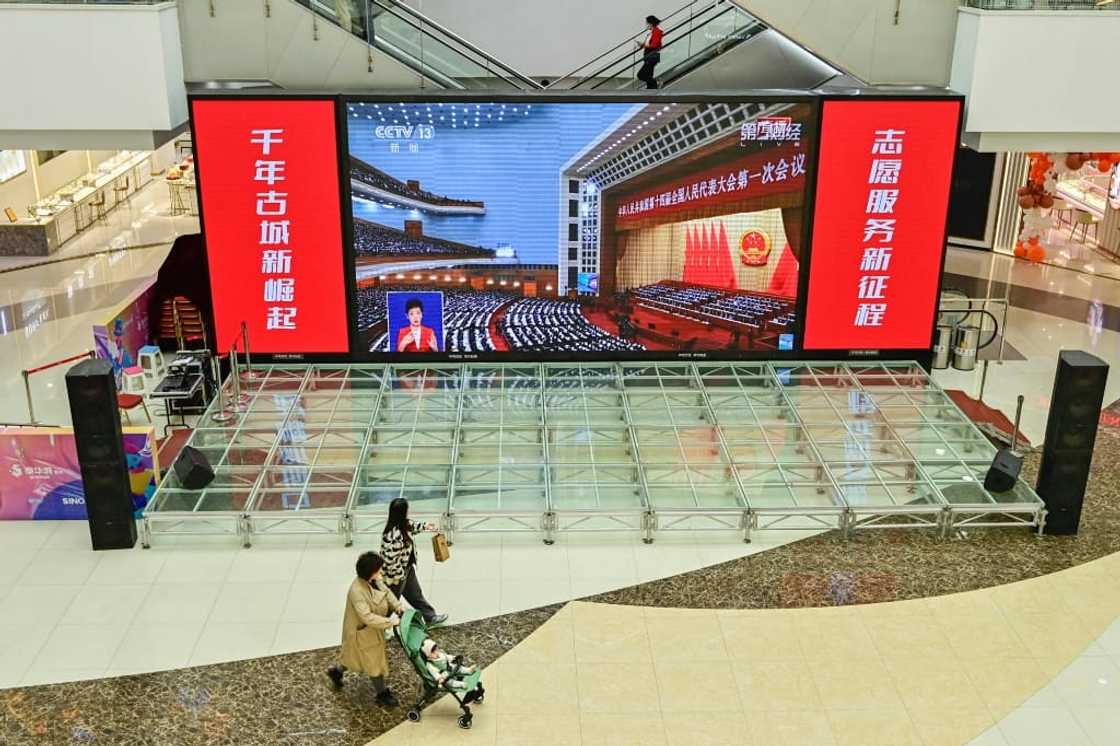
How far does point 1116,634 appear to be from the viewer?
29.2 ft

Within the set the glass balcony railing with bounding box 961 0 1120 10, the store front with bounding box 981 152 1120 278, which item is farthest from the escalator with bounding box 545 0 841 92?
the store front with bounding box 981 152 1120 278

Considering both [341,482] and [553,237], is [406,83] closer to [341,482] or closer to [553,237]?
[553,237]

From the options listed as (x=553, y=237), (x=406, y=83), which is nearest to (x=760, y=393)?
(x=553, y=237)

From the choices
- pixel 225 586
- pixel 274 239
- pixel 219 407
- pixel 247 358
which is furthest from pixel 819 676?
pixel 274 239

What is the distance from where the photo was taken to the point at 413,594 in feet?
28.6

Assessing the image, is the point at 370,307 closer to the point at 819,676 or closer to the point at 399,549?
the point at 399,549

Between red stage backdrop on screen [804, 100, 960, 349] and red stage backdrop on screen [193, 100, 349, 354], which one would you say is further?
red stage backdrop on screen [804, 100, 960, 349]

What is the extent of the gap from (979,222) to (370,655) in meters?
17.5

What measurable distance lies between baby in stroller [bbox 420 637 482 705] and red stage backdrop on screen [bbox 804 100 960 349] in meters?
7.25

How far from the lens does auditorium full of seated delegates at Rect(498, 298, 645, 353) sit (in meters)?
13.1

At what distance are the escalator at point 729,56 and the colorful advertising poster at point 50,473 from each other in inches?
313

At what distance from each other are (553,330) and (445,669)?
6.25 meters

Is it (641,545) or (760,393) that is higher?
(760,393)

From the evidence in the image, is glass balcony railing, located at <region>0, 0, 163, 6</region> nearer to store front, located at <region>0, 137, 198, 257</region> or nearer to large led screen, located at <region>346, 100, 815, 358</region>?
large led screen, located at <region>346, 100, 815, 358</region>
